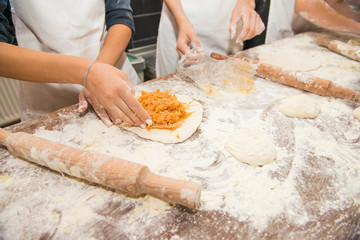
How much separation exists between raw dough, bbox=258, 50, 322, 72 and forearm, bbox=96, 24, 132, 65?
1380mm

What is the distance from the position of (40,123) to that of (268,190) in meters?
1.44

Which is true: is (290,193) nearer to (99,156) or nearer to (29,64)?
(99,156)

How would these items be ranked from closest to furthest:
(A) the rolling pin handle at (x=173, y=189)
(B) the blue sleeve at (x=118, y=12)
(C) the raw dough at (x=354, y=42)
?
(A) the rolling pin handle at (x=173, y=189) → (B) the blue sleeve at (x=118, y=12) → (C) the raw dough at (x=354, y=42)

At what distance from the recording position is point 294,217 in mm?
923

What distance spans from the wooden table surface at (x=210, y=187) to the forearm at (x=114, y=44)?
1.52ft

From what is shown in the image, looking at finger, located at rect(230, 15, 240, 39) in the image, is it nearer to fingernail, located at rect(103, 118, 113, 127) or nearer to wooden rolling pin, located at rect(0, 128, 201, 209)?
fingernail, located at rect(103, 118, 113, 127)

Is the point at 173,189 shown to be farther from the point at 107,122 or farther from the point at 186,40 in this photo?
the point at 186,40

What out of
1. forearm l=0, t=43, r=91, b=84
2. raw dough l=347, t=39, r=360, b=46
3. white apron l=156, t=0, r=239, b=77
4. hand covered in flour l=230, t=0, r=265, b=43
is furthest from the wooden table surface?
raw dough l=347, t=39, r=360, b=46

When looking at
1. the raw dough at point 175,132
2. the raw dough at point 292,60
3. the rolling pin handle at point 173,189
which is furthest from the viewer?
the raw dough at point 292,60

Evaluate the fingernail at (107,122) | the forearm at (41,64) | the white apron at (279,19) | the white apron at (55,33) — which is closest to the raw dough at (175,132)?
the fingernail at (107,122)

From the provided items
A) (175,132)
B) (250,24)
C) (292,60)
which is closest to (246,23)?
(250,24)

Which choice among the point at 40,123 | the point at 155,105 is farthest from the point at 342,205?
the point at 40,123

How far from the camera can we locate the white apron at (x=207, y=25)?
2.35 meters

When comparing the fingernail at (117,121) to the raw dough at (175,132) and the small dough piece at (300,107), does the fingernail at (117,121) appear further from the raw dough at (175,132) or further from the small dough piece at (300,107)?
the small dough piece at (300,107)
